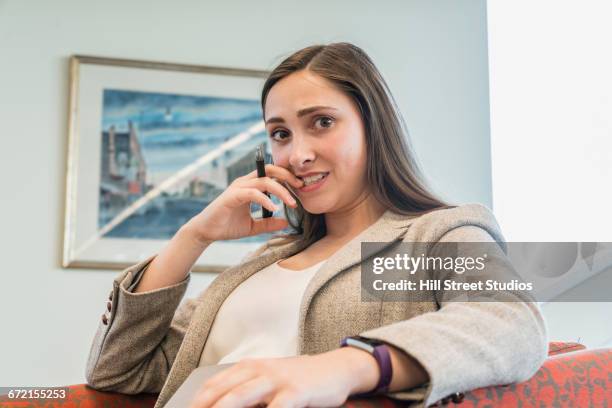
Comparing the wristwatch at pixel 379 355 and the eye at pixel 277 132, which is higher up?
the eye at pixel 277 132

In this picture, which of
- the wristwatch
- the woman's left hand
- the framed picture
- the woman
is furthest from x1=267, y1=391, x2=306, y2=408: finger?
the framed picture

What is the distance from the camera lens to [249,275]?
1695 millimetres

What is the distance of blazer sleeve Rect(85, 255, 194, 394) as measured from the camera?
1604 millimetres

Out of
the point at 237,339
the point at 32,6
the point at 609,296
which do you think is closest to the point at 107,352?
the point at 237,339

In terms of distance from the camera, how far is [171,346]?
68.1 inches

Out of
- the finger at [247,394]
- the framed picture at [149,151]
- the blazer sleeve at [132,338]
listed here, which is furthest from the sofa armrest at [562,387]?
the framed picture at [149,151]

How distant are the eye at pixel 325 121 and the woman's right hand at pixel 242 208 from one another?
13cm

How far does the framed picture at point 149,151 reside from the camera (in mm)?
3078

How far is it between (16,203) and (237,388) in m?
2.45

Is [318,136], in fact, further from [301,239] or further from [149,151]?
[149,151]

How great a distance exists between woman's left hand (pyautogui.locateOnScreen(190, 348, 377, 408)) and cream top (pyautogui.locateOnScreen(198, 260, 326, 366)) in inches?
22.8

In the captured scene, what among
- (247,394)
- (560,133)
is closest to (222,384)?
A: (247,394)

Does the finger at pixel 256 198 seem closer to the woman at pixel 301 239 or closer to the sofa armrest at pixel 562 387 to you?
the woman at pixel 301 239

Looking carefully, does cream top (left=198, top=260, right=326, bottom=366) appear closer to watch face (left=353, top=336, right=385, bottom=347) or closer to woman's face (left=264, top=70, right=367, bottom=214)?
woman's face (left=264, top=70, right=367, bottom=214)
